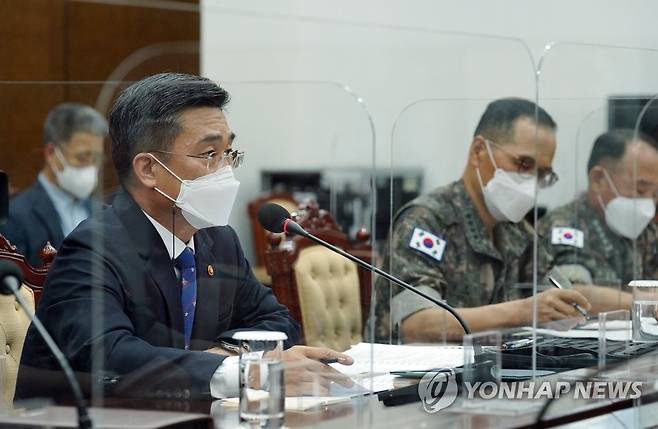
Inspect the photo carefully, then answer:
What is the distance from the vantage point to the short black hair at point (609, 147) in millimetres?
3244

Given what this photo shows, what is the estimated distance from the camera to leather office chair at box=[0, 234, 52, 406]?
2.12m

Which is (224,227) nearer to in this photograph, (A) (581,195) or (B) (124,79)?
(B) (124,79)

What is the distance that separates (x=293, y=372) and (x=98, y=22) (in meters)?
3.09

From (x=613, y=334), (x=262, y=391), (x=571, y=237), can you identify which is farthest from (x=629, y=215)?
(x=262, y=391)

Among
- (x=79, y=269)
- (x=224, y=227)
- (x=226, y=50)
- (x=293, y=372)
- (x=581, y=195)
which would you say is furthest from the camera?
(x=226, y=50)

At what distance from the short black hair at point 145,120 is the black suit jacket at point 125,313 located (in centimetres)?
10

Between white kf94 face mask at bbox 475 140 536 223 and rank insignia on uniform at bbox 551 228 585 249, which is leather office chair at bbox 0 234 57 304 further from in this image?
rank insignia on uniform at bbox 551 228 585 249

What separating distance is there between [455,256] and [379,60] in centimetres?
261

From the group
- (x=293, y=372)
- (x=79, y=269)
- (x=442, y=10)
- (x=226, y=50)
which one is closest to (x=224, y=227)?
(x=79, y=269)

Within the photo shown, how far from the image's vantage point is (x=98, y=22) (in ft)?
14.8

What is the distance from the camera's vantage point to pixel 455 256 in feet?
9.85

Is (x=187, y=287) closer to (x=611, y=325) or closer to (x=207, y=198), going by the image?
(x=207, y=198)

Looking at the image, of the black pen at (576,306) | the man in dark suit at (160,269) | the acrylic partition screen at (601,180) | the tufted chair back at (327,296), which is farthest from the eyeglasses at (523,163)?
the man in dark suit at (160,269)

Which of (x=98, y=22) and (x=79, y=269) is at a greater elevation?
(x=98, y=22)
